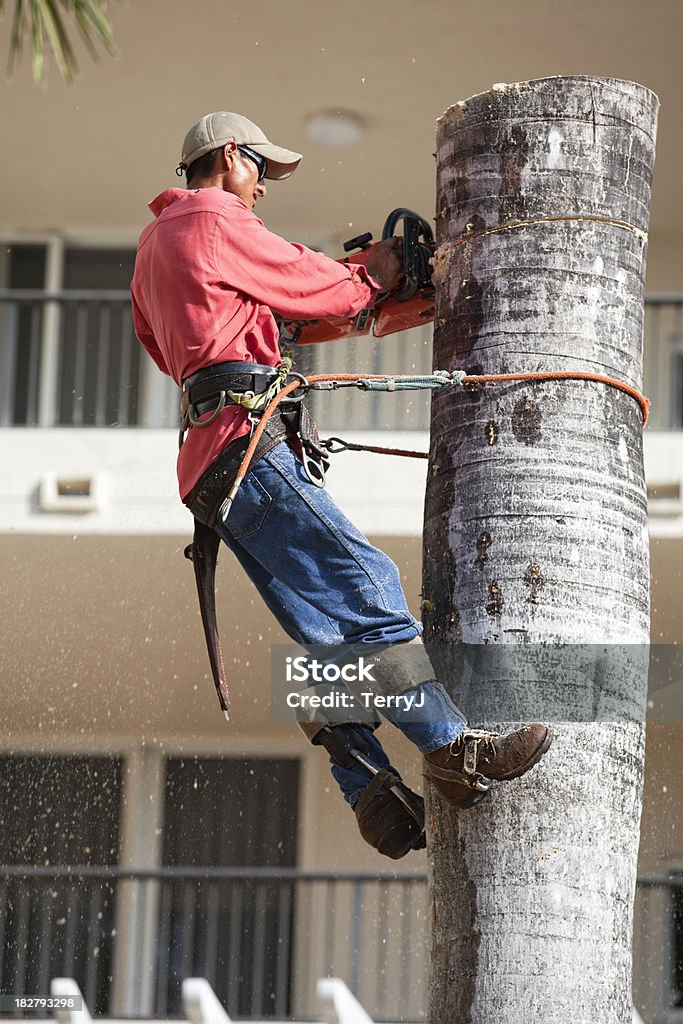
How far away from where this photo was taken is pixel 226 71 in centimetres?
1127

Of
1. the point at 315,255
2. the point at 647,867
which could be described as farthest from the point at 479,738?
the point at 647,867

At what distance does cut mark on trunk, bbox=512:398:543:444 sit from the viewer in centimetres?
371

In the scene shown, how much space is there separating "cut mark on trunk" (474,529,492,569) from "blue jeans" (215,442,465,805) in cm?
28

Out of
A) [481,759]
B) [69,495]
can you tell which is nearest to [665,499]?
[69,495]

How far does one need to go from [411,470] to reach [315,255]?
620 cm

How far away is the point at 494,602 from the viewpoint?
3.66 meters

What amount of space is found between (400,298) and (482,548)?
0.88 m

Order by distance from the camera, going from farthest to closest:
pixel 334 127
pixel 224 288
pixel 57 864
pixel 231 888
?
1. pixel 231 888
2. pixel 57 864
3. pixel 334 127
4. pixel 224 288

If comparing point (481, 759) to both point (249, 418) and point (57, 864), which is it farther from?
point (57, 864)

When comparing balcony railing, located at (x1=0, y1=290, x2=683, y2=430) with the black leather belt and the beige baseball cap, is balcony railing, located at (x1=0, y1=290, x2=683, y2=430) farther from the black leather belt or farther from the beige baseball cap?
the black leather belt

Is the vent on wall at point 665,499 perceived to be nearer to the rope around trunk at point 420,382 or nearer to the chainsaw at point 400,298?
the chainsaw at point 400,298

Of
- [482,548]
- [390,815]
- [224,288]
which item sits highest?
[224,288]

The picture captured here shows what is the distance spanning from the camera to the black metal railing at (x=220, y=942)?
1288 centimetres

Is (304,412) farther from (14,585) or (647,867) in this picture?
(647,867)
